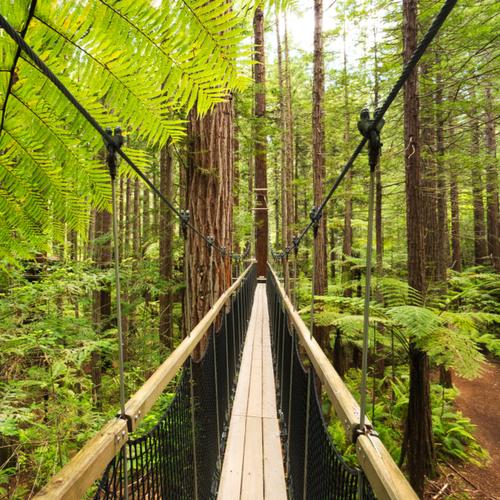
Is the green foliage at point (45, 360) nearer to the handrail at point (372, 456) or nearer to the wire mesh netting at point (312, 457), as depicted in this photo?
the wire mesh netting at point (312, 457)

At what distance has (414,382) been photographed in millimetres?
2992

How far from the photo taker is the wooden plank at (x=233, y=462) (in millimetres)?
1548

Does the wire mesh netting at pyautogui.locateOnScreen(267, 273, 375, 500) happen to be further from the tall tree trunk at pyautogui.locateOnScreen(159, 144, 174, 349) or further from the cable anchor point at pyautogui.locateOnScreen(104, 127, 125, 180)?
the tall tree trunk at pyautogui.locateOnScreen(159, 144, 174, 349)

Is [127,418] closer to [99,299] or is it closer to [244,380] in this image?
[244,380]

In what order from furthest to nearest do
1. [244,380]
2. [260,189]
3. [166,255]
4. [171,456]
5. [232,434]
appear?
[260,189] < [166,255] < [244,380] < [232,434] < [171,456]

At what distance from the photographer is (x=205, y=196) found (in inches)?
97.0

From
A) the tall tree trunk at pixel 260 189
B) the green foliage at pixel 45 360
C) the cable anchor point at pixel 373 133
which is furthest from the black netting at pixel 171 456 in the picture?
the tall tree trunk at pixel 260 189

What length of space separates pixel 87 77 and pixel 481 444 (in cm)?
652

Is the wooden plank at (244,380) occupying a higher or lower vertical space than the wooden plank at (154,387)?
lower

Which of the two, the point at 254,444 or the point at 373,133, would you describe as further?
the point at 254,444

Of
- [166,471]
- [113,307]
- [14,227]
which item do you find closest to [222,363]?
[166,471]

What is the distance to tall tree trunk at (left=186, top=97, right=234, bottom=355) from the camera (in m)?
2.39

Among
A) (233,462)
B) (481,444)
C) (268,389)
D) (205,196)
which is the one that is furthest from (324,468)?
(481,444)

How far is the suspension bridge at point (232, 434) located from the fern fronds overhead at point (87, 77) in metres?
0.06
